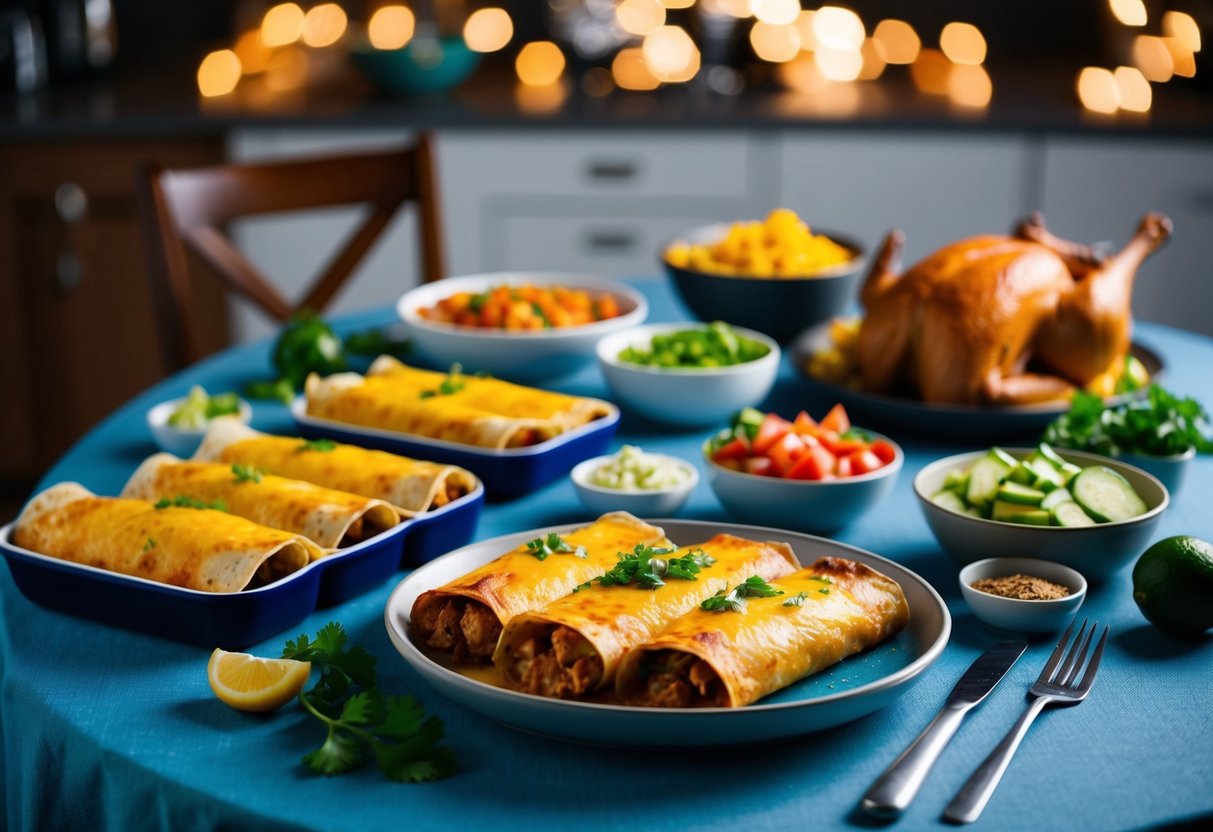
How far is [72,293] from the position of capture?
422 cm

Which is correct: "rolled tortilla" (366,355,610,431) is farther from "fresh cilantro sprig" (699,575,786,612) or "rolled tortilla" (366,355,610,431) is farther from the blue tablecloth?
"fresh cilantro sprig" (699,575,786,612)

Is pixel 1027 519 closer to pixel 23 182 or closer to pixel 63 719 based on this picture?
pixel 63 719

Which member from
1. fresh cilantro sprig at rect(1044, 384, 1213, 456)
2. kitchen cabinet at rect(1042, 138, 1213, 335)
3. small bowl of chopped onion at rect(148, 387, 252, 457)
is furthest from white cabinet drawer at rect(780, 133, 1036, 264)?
small bowl of chopped onion at rect(148, 387, 252, 457)

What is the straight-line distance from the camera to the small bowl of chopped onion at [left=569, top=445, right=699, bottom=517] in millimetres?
1695

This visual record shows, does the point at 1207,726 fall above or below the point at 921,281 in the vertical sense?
below

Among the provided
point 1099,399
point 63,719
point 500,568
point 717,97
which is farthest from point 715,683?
point 717,97

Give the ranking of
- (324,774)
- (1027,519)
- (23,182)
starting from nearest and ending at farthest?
(324,774)
(1027,519)
(23,182)

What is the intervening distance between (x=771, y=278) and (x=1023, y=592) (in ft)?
3.19

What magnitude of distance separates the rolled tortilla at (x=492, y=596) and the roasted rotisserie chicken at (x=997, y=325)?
0.75 metres

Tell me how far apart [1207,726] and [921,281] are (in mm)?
909

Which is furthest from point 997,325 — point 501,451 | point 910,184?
point 910,184

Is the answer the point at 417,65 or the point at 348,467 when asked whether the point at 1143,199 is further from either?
the point at 348,467

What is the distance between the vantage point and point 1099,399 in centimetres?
184

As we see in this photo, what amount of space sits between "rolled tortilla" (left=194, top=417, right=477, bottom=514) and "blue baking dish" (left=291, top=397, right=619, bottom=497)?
0.18ft
